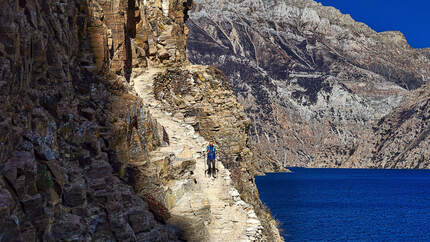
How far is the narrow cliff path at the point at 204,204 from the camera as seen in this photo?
1549cm

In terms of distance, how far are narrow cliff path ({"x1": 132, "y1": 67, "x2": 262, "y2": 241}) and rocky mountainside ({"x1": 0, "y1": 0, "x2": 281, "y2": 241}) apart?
51mm

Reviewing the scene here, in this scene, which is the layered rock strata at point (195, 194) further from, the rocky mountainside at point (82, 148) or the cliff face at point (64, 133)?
the cliff face at point (64, 133)

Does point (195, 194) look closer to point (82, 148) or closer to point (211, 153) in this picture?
point (211, 153)

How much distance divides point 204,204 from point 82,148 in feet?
19.0

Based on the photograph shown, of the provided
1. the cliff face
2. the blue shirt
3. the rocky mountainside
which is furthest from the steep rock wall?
the cliff face

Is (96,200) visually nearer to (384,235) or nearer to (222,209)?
(222,209)

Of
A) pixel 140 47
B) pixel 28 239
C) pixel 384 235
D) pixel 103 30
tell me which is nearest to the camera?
pixel 28 239

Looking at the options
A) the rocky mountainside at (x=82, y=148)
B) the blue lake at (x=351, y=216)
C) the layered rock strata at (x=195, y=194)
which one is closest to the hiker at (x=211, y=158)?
the layered rock strata at (x=195, y=194)

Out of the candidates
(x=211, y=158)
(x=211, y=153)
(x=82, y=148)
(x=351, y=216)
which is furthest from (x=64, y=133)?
(x=351, y=216)

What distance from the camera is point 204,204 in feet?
53.7

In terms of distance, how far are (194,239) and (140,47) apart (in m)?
13.5

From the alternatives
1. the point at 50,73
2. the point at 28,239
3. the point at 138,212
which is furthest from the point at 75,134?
the point at 28,239

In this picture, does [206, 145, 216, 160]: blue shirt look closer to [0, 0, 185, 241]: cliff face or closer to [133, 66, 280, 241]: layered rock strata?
[133, 66, 280, 241]: layered rock strata

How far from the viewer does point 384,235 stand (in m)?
55.6
